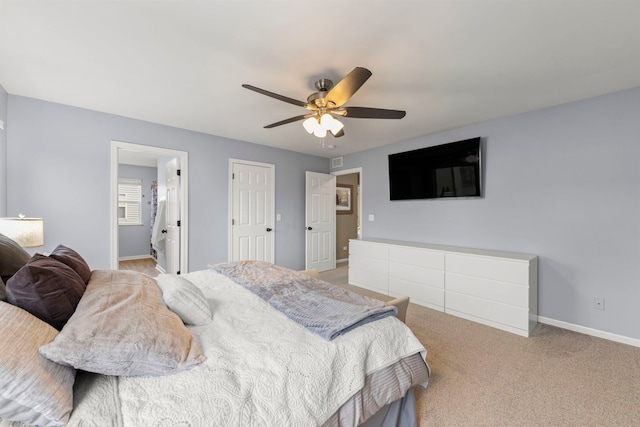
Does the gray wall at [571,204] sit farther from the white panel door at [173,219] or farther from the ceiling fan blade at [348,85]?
the white panel door at [173,219]

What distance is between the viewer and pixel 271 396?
3.36 feet

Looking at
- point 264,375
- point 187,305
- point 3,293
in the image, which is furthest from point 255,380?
point 3,293

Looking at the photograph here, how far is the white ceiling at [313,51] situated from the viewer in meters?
1.57

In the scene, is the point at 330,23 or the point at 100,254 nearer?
Answer: the point at 330,23

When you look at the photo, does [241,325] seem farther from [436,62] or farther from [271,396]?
[436,62]

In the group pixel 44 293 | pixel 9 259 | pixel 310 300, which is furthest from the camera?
pixel 310 300

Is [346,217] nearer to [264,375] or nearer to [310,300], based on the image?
[310,300]

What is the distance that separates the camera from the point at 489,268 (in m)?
2.99

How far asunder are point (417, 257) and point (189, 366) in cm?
316

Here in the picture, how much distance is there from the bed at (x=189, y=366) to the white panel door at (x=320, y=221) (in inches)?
141

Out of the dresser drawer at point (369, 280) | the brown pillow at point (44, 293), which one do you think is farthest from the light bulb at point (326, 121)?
the dresser drawer at point (369, 280)

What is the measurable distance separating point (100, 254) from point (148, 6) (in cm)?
288

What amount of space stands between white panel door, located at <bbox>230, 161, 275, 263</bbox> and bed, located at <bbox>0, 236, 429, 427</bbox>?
271 centimetres

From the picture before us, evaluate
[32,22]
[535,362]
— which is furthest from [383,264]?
[32,22]
